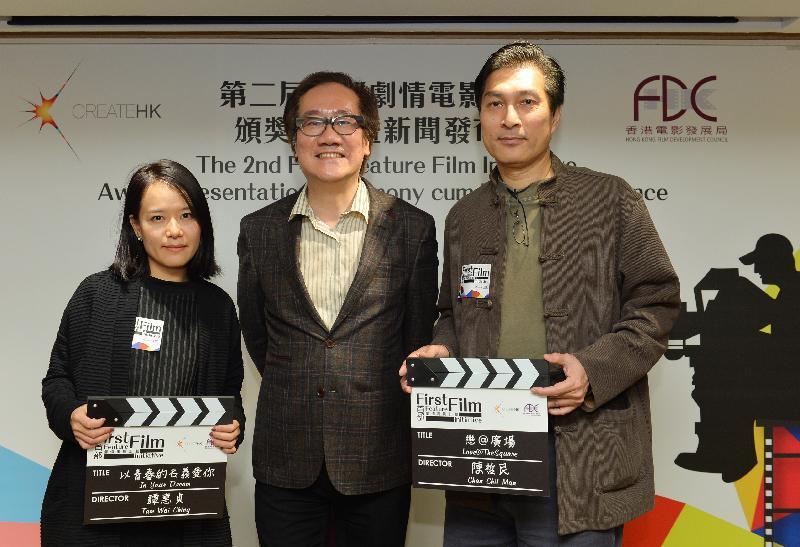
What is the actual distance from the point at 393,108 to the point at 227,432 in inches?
70.3

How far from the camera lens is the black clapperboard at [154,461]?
82.5 inches

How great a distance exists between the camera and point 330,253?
2416 mm

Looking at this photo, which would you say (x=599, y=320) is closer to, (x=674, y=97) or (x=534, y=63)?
(x=534, y=63)

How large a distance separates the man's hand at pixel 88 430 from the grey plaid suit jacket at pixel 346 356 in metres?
0.51

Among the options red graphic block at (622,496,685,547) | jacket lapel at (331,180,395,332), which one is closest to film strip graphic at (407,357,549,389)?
jacket lapel at (331,180,395,332)

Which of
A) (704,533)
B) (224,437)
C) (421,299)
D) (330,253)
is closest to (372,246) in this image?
(330,253)

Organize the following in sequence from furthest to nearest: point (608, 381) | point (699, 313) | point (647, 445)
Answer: point (699, 313), point (647, 445), point (608, 381)

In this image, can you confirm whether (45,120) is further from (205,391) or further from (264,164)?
(205,391)

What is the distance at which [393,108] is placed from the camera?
3316 millimetres

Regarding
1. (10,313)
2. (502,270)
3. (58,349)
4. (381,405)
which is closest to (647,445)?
(502,270)

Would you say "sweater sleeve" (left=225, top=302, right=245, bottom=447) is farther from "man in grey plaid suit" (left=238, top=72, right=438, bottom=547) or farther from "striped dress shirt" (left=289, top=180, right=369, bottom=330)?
"striped dress shirt" (left=289, top=180, right=369, bottom=330)

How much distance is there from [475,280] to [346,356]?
0.50 m

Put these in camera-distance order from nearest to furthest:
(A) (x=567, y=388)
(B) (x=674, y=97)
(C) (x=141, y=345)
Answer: (A) (x=567, y=388) < (C) (x=141, y=345) < (B) (x=674, y=97)

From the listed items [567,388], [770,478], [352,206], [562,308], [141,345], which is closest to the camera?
[567,388]
